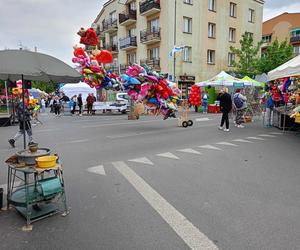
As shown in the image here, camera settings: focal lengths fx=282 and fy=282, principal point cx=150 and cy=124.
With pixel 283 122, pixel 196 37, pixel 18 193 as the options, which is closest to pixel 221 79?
pixel 283 122

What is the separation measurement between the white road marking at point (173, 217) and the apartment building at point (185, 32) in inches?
931

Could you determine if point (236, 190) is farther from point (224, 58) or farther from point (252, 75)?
point (224, 58)

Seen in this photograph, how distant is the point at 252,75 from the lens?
1188 inches

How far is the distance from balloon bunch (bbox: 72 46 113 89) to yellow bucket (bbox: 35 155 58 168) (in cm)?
797

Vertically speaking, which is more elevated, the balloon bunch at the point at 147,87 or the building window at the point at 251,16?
the building window at the point at 251,16

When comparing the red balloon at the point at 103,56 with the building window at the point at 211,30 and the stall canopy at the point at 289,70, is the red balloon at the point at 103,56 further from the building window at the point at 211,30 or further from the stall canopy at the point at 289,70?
the building window at the point at 211,30

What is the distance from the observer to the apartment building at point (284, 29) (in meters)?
48.1

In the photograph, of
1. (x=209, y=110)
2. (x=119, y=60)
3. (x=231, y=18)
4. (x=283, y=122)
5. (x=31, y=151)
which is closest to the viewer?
(x=31, y=151)

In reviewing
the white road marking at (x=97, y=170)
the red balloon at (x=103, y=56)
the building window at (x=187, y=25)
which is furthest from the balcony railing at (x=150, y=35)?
the white road marking at (x=97, y=170)

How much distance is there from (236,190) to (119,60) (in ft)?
111

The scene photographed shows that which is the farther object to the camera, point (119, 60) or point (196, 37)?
point (119, 60)

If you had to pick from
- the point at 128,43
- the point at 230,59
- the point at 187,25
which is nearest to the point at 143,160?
the point at 187,25

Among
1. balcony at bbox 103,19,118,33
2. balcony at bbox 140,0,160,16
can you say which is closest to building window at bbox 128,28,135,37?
balcony at bbox 103,19,118,33

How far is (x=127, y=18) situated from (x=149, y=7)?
4712mm
